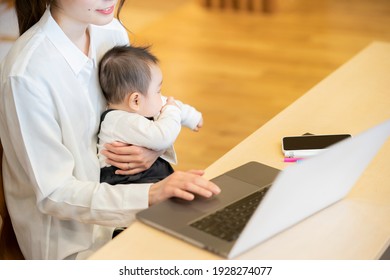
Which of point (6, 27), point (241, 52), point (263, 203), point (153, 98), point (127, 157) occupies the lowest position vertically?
point (6, 27)

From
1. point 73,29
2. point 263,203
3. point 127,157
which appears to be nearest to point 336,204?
point 263,203

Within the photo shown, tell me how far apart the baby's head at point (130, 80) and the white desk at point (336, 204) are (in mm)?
298

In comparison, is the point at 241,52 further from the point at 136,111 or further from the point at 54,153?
the point at 54,153

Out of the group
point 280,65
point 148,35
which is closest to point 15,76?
point 280,65

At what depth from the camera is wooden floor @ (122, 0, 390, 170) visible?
12.9 ft

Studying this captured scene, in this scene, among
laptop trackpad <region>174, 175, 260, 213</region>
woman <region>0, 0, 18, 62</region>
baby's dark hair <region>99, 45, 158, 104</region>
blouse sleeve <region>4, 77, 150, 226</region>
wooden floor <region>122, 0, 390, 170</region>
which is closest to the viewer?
laptop trackpad <region>174, 175, 260, 213</region>

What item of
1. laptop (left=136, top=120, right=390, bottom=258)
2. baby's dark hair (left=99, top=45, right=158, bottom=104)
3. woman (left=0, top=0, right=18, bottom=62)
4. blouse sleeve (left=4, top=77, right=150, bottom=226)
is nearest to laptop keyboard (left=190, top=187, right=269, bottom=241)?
laptop (left=136, top=120, right=390, bottom=258)

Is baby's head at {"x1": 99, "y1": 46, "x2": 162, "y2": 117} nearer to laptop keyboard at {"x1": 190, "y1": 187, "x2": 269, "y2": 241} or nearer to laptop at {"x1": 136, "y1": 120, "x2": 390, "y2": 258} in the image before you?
laptop at {"x1": 136, "y1": 120, "x2": 390, "y2": 258}

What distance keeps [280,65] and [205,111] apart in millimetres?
868

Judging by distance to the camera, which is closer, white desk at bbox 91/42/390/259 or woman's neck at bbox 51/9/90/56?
white desk at bbox 91/42/390/259

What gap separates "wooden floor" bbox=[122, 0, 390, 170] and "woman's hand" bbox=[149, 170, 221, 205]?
1.95 metres

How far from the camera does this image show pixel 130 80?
190 centimetres

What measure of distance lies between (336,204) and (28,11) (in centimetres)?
86
